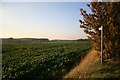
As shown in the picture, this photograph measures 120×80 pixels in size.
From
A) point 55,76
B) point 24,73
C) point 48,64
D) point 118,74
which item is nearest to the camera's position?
point 118,74

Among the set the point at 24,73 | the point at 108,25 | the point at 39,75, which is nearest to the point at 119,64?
the point at 108,25

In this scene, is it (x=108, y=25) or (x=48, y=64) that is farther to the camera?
(x=48, y=64)

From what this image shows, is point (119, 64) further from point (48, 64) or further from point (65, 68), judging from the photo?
point (48, 64)

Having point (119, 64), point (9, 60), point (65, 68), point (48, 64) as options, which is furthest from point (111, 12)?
point (9, 60)

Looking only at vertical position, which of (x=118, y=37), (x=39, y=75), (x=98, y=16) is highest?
(x=98, y=16)

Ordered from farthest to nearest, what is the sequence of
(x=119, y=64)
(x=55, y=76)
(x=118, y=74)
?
(x=55, y=76)
(x=119, y=64)
(x=118, y=74)

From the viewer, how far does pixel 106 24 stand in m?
9.59

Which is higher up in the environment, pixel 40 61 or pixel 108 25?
pixel 108 25

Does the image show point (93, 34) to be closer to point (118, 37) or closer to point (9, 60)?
point (118, 37)

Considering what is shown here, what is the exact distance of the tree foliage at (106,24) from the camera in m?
9.45

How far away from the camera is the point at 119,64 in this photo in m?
9.37

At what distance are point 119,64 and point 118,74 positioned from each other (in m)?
0.87

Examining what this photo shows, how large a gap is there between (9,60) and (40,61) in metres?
1.50

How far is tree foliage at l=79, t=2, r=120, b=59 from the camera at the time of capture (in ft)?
31.0
